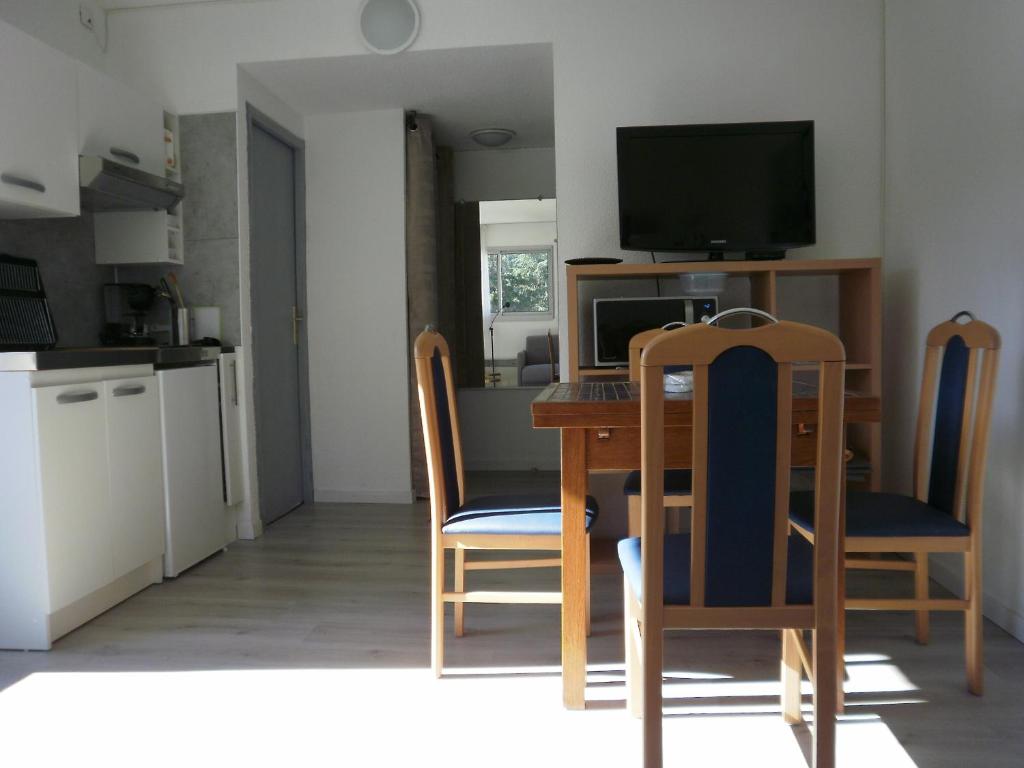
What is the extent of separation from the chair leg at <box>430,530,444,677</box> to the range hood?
2009 mm

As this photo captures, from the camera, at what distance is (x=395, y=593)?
2.93m

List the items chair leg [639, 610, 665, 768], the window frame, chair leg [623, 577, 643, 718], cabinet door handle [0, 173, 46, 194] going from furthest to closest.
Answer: the window frame → cabinet door handle [0, 173, 46, 194] → chair leg [623, 577, 643, 718] → chair leg [639, 610, 665, 768]

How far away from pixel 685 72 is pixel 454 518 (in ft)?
7.61

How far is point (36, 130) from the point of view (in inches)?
111

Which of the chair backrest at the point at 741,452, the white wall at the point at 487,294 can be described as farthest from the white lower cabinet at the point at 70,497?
the white wall at the point at 487,294

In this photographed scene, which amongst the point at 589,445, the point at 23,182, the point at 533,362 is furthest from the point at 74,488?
the point at 533,362

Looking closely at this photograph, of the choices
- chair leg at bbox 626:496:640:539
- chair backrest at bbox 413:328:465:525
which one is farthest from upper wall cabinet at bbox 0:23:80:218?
chair leg at bbox 626:496:640:539

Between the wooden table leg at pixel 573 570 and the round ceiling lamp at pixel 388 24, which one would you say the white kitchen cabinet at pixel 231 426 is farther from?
the wooden table leg at pixel 573 570

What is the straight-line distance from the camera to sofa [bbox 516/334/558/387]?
18.8ft

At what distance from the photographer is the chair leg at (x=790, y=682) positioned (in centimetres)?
185

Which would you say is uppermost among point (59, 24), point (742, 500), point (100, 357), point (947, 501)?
point (59, 24)

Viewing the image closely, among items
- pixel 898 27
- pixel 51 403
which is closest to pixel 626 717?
pixel 51 403

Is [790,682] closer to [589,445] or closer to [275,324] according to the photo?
[589,445]

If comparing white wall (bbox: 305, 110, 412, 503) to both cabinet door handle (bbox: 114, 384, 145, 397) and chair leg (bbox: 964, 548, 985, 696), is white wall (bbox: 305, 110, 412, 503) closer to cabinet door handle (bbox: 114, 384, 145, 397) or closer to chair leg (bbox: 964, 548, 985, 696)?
cabinet door handle (bbox: 114, 384, 145, 397)
